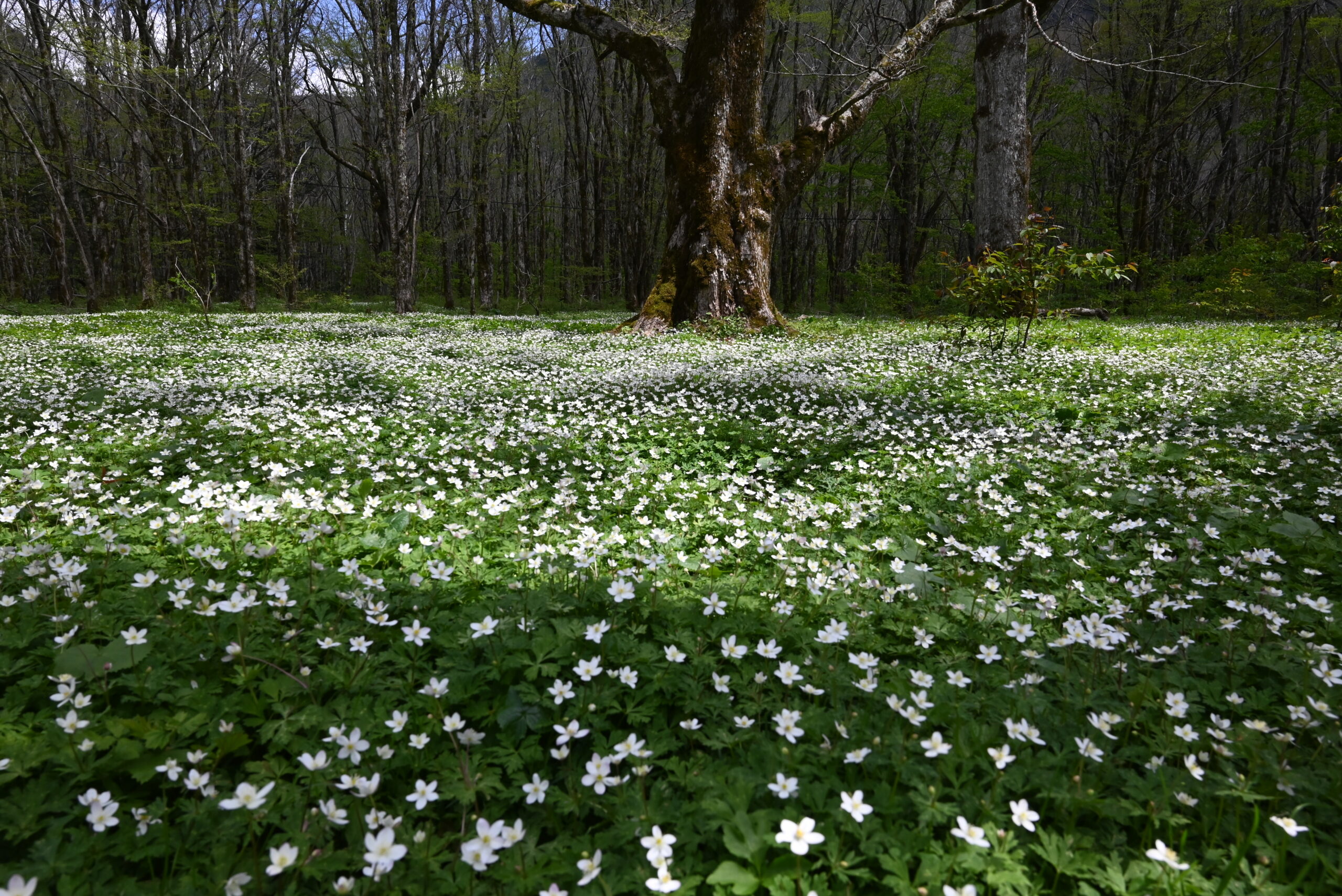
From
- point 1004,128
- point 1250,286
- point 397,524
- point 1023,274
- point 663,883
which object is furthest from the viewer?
point 1250,286

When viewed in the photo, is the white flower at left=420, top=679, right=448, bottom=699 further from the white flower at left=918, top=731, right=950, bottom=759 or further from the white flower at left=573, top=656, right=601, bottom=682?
the white flower at left=918, top=731, right=950, bottom=759

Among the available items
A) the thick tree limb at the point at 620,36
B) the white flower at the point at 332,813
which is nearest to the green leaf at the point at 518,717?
the white flower at the point at 332,813

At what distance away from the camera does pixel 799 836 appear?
175cm

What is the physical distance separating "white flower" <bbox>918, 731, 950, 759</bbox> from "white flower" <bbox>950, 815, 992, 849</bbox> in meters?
0.20

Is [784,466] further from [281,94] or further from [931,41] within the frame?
[281,94]

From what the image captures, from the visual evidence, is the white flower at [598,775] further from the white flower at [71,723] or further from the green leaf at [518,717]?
the white flower at [71,723]

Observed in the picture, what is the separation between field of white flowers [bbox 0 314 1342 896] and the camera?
182 centimetres

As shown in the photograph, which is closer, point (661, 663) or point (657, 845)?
point (657, 845)

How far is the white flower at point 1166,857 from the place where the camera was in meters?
1.70

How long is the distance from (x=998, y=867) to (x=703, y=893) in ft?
2.85

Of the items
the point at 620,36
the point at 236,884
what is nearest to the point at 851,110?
the point at 620,36

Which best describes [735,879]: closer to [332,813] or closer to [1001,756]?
[1001,756]

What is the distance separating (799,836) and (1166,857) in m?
1.04

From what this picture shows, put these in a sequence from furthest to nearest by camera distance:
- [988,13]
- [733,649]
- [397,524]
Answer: [988,13]
[397,524]
[733,649]
